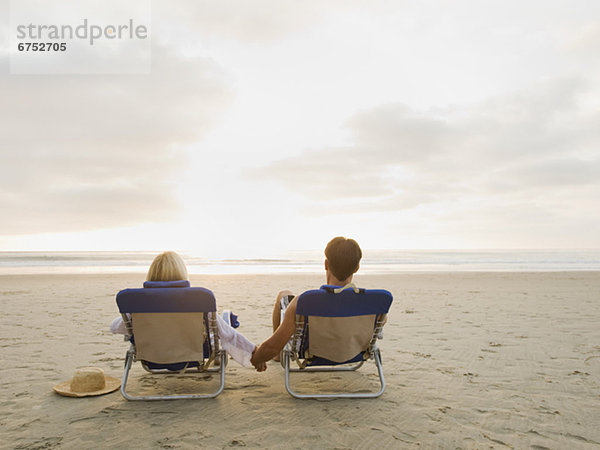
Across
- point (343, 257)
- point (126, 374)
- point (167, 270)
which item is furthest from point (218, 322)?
point (343, 257)

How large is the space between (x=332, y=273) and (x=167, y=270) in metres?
1.39

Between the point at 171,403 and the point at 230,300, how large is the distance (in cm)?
693

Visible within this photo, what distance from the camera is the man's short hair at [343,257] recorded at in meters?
3.56

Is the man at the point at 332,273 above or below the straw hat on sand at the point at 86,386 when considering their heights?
above

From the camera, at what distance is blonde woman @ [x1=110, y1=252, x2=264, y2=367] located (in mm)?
3562

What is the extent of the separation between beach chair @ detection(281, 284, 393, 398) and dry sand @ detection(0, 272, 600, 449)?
0.40 metres

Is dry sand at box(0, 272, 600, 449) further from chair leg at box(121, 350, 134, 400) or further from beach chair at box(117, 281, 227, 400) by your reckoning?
beach chair at box(117, 281, 227, 400)

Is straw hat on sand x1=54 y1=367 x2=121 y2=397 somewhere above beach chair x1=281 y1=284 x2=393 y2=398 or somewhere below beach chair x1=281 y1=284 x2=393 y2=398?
below

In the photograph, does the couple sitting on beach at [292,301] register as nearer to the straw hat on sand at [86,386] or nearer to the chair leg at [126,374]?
the chair leg at [126,374]

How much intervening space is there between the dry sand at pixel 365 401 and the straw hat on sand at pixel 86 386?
0.09 metres

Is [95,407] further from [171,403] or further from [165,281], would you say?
[165,281]

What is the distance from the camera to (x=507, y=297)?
37.1 ft

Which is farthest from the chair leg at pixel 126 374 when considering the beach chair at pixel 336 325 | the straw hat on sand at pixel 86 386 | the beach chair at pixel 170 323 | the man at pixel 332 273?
the beach chair at pixel 336 325

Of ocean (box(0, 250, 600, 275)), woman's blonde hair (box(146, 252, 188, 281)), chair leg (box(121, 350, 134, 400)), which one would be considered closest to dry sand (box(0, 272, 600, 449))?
chair leg (box(121, 350, 134, 400))
